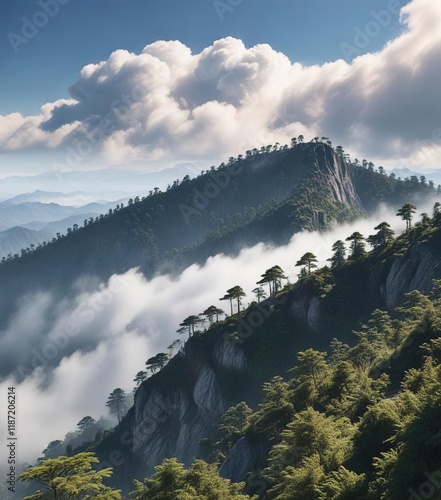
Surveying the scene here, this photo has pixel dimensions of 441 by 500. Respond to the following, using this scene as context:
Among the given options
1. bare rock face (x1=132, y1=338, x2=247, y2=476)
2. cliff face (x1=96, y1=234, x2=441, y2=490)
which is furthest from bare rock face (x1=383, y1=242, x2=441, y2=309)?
bare rock face (x1=132, y1=338, x2=247, y2=476)

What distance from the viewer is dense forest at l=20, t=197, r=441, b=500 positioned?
26094 mm

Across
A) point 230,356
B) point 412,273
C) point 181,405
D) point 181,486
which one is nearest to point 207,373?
point 230,356

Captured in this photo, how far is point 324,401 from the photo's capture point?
2138 inches

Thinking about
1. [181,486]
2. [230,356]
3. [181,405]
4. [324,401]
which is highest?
[230,356]

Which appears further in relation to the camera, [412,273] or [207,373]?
[207,373]

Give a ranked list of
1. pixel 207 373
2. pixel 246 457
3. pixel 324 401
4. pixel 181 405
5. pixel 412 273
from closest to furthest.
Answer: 1. pixel 324 401
2. pixel 246 457
3. pixel 412 273
4. pixel 207 373
5. pixel 181 405

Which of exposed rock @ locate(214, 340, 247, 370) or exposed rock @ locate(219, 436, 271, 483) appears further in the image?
exposed rock @ locate(214, 340, 247, 370)

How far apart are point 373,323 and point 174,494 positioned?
3356 inches

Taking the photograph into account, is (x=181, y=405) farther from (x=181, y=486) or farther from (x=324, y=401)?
(x=181, y=486)

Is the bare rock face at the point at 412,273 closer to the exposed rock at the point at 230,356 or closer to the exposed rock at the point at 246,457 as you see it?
the exposed rock at the point at 230,356

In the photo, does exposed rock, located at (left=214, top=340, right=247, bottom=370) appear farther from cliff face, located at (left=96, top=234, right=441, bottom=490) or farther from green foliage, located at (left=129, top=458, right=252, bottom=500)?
green foliage, located at (left=129, top=458, right=252, bottom=500)

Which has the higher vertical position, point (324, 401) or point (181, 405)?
point (324, 401)

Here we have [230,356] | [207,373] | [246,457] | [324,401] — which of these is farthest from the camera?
[207,373]

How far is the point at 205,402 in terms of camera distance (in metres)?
117
